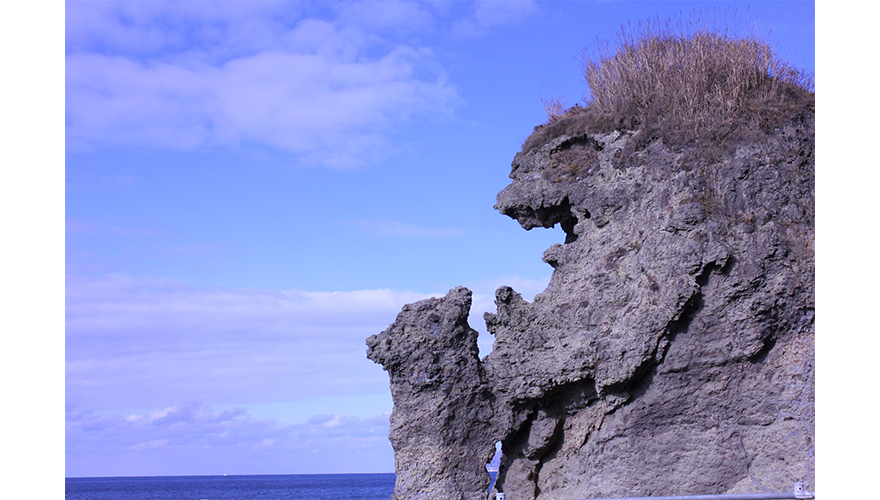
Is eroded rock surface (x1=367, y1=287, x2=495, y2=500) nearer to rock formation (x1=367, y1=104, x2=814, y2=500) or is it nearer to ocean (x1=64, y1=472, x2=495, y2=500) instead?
rock formation (x1=367, y1=104, x2=814, y2=500)

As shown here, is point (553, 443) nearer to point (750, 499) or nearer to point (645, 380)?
point (645, 380)

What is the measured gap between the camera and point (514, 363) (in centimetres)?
942

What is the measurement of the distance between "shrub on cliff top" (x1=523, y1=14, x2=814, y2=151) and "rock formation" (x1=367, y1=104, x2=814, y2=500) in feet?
0.90

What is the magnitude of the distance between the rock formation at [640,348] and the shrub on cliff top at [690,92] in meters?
0.27

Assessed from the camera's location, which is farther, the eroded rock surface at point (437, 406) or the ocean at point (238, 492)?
the ocean at point (238, 492)

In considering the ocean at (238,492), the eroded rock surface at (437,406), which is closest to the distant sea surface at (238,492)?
the ocean at (238,492)

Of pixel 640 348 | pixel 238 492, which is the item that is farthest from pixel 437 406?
pixel 238 492

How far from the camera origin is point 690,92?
391 inches

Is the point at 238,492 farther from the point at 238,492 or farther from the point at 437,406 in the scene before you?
the point at 437,406

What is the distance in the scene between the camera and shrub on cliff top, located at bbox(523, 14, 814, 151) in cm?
949

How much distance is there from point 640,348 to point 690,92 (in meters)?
3.92

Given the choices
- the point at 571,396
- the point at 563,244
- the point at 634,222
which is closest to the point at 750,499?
the point at 571,396

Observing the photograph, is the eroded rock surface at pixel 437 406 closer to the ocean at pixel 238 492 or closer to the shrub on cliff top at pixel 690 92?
the shrub on cliff top at pixel 690 92

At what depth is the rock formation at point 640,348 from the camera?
832 cm
